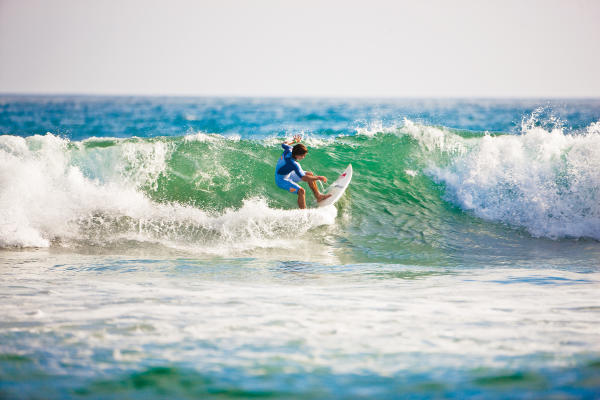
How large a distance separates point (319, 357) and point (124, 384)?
1.40 meters

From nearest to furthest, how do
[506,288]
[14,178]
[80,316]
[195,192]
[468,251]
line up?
[80,316] < [506,288] < [468,251] < [14,178] < [195,192]

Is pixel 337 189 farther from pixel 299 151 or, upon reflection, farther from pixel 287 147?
pixel 287 147

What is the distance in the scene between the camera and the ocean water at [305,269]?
364 centimetres

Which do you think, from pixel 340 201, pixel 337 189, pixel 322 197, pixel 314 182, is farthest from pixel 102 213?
pixel 340 201

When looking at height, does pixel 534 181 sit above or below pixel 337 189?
above

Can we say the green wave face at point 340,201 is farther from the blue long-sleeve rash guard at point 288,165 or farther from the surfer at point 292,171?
the blue long-sleeve rash guard at point 288,165

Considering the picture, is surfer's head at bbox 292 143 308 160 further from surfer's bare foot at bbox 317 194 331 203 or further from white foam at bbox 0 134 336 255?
white foam at bbox 0 134 336 255

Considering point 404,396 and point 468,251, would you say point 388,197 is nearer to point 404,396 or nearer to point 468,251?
point 468,251

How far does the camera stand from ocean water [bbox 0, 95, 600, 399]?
143 inches

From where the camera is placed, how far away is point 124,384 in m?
3.47

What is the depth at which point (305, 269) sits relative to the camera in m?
7.02

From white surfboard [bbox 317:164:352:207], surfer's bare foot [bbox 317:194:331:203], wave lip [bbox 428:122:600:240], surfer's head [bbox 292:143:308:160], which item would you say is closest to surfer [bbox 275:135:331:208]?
surfer's head [bbox 292:143:308:160]

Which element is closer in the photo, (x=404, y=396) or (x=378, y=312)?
(x=404, y=396)

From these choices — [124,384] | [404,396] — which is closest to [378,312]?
[404,396]
